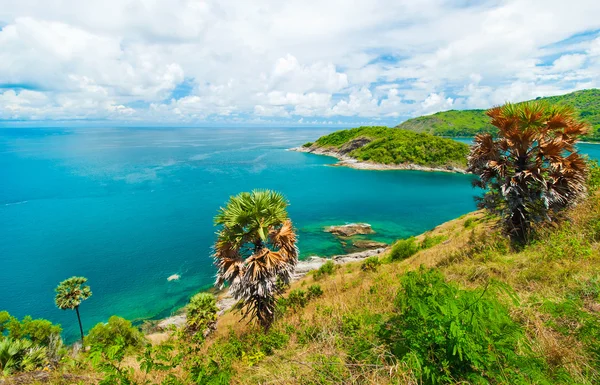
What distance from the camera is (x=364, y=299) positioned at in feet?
28.2

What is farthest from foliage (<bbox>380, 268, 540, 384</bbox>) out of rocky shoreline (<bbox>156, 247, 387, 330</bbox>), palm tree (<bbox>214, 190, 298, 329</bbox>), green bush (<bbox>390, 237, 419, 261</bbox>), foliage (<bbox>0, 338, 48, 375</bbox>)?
rocky shoreline (<bbox>156, 247, 387, 330</bbox>)

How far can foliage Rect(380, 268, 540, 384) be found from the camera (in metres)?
3.34

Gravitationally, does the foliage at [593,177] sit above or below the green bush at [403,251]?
above

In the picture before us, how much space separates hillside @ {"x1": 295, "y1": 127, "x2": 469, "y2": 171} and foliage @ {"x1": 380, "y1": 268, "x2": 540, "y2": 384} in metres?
105

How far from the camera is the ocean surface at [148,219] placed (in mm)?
30641

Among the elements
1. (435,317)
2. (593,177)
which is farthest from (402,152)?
(435,317)

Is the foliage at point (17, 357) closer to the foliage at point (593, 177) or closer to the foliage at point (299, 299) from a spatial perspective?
the foliage at point (299, 299)

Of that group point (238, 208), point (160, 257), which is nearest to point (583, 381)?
point (238, 208)

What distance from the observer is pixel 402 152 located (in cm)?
11338

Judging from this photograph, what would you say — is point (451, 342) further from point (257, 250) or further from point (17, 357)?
point (17, 357)

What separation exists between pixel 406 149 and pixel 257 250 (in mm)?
114886

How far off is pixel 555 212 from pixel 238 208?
11867 millimetres

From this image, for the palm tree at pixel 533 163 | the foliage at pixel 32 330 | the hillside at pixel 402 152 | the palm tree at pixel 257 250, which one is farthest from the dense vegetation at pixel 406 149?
the foliage at pixel 32 330

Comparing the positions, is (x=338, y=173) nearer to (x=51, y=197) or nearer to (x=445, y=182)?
(x=445, y=182)
